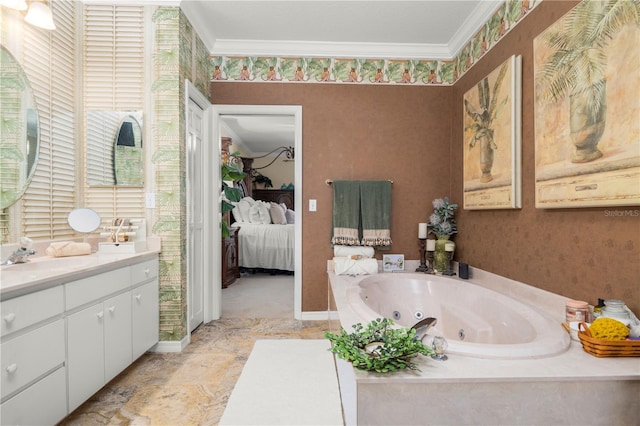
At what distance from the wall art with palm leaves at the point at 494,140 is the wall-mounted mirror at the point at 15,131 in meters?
2.92

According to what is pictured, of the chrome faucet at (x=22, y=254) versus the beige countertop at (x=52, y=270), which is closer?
the beige countertop at (x=52, y=270)

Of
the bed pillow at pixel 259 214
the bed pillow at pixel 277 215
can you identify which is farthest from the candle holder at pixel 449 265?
the bed pillow at pixel 277 215

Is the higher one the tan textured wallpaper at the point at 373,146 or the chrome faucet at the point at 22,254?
the tan textured wallpaper at the point at 373,146

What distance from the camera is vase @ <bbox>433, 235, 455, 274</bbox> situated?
9.66 ft

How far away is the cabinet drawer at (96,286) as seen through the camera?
63.4 inches

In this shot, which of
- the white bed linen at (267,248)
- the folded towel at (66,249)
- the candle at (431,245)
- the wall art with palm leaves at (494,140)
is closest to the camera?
the folded towel at (66,249)

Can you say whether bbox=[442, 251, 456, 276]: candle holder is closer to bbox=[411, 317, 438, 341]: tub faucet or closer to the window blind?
bbox=[411, 317, 438, 341]: tub faucet

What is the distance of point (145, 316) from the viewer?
225cm

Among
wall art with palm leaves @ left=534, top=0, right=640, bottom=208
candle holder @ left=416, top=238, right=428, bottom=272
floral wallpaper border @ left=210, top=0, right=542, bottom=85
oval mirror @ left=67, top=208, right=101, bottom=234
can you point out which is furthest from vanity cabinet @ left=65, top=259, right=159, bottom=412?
wall art with palm leaves @ left=534, top=0, right=640, bottom=208

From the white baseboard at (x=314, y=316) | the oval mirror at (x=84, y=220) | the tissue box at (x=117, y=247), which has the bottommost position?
the white baseboard at (x=314, y=316)

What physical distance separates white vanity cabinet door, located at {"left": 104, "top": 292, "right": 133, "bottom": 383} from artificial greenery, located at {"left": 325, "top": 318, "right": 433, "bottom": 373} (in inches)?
54.1

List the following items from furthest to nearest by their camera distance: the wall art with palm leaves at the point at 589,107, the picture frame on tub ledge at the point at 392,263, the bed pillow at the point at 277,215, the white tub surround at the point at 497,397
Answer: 1. the bed pillow at the point at 277,215
2. the picture frame on tub ledge at the point at 392,263
3. the wall art with palm leaves at the point at 589,107
4. the white tub surround at the point at 497,397

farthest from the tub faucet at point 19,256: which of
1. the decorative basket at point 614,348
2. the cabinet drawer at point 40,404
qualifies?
the decorative basket at point 614,348

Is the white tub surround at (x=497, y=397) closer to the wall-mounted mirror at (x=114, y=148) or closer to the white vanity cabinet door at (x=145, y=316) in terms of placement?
the white vanity cabinet door at (x=145, y=316)
